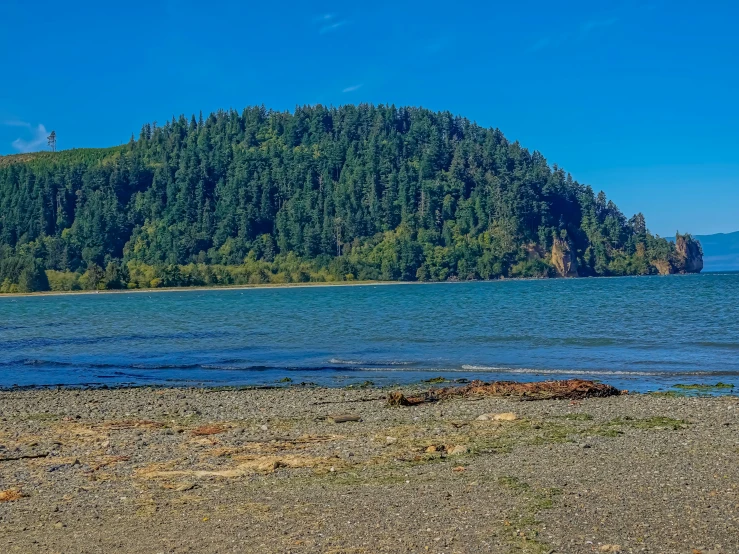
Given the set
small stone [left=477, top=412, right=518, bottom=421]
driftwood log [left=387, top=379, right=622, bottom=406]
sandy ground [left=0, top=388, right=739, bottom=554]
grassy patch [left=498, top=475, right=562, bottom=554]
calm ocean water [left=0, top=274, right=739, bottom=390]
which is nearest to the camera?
grassy patch [left=498, top=475, right=562, bottom=554]

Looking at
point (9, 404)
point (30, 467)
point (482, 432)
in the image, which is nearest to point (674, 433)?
point (482, 432)

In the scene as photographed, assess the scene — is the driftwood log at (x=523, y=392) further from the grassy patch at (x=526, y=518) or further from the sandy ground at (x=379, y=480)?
the grassy patch at (x=526, y=518)

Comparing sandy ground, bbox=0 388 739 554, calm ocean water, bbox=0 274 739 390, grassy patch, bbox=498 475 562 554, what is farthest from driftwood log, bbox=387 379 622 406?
grassy patch, bbox=498 475 562 554

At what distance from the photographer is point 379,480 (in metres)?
12.2

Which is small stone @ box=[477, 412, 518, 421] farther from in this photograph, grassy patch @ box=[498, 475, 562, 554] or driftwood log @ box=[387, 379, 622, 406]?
grassy patch @ box=[498, 475, 562, 554]

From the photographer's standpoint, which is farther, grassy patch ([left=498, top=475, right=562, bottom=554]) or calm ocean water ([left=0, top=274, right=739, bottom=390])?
calm ocean water ([left=0, top=274, right=739, bottom=390])

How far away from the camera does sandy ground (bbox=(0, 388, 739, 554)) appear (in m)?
9.25

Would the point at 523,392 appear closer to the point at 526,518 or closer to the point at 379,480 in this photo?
the point at 379,480

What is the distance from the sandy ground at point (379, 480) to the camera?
364 inches

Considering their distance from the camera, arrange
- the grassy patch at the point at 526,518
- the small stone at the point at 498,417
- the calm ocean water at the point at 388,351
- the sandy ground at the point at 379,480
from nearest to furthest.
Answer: the grassy patch at the point at 526,518 → the sandy ground at the point at 379,480 → the small stone at the point at 498,417 → the calm ocean water at the point at 388,351

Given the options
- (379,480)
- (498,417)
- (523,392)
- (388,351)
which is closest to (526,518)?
(379,480)

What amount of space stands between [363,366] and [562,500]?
22544 millimetres

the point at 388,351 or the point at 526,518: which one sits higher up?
the point at 526,518

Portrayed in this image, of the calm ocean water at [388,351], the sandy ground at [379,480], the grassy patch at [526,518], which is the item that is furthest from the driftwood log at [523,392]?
the grassy patch at [526,518]
